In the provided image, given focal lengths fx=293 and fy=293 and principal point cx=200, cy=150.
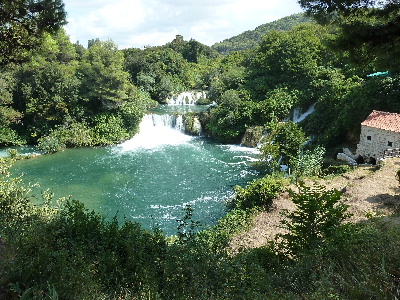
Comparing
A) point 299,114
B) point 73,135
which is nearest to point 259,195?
point 299,114

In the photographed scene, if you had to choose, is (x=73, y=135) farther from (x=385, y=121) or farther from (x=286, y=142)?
(x=385, y=121)

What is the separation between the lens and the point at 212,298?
450 cm

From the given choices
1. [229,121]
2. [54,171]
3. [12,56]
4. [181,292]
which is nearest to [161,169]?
[54,171]

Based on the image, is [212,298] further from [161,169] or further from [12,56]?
[161,169]

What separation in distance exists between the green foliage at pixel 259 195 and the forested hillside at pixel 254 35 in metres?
109

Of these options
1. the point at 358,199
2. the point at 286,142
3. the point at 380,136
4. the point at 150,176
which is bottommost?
the point at 150,176

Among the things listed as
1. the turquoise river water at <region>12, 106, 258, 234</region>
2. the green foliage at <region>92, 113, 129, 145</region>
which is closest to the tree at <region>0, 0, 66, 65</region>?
the turquoise river water at <region>12, 106, 258, 234</region>

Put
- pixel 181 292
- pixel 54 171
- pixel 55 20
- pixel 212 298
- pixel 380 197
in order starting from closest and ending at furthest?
pixel 212 298
pixel 181 292
pixel 55 20
pixel 380 197
pixel 54 171

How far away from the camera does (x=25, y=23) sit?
7371 millimetres

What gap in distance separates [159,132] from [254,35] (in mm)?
114979

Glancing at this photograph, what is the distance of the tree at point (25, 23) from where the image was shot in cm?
689

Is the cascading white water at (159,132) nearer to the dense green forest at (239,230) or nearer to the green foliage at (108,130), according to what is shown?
the green foliage at (108,130)

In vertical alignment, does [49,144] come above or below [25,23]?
below

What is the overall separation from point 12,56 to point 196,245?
7466 millimetres
